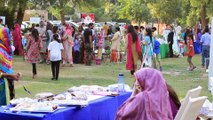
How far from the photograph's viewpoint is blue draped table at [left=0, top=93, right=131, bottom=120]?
5129mm

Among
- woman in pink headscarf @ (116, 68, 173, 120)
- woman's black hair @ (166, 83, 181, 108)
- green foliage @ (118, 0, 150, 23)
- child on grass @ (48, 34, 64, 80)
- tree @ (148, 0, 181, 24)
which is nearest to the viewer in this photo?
woman in pink headscarf @ (116, 68, 173, 120)

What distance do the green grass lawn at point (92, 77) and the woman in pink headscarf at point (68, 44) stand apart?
0.42 metres

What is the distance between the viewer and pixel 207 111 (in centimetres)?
757

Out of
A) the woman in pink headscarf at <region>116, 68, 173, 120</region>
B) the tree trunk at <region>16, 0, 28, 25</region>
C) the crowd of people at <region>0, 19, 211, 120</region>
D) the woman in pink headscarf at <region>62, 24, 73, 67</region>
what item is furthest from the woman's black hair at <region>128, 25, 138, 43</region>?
the tree trunk at <region>16, 0, 28, 25</region>

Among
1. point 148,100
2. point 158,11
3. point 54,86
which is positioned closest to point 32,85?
point 54,86

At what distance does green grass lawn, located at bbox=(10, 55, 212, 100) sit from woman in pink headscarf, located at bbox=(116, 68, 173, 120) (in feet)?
19.7

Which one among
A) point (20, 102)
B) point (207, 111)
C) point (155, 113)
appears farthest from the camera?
point (207, 111)

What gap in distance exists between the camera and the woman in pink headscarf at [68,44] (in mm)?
18094

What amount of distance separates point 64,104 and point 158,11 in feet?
125

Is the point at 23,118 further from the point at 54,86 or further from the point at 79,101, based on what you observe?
the point at 54,86

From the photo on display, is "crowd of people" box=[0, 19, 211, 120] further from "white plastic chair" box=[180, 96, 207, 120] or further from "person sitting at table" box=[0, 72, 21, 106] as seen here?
"white plastic chair" box=[180, 96, 207, 120]

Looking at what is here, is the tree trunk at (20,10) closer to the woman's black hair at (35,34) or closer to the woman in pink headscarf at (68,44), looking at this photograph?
the woman in pink headscarf at (68,44)

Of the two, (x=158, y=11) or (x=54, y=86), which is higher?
(x=158, y=11)

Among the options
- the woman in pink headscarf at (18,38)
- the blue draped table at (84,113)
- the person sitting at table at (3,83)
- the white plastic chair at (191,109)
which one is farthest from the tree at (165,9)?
the white plastic chair at (191,109)
